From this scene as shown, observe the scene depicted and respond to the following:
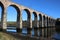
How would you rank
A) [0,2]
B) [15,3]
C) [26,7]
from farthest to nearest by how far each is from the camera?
1. [26,7]
2. [15,3]
3. [0,2]

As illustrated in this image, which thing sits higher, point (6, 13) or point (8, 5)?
point (8, 5)

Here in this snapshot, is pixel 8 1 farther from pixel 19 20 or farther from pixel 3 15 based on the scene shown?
pixel 19 20

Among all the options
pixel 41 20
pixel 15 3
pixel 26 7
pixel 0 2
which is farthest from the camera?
pixel 41 20

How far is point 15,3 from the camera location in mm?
40844

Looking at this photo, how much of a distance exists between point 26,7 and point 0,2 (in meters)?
14.9

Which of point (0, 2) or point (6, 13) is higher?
point (0, 2)

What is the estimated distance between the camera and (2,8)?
117 ft

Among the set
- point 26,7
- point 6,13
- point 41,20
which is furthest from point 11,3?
point 41,20

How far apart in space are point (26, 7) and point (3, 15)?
14.7m

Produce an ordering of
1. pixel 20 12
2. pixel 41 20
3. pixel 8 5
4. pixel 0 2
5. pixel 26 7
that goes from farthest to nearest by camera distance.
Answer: pixel 41 20, pixel 26 7, pixel 20 12, pixel 8 5, pixel 0 2

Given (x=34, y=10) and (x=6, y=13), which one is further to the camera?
(x=34, y=10)

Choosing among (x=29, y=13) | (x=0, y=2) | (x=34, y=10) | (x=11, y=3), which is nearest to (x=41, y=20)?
(x=34, y=10)

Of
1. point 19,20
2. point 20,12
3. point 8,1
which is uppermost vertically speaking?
point 8,1

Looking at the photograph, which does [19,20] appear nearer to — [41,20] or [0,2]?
[0,2]
